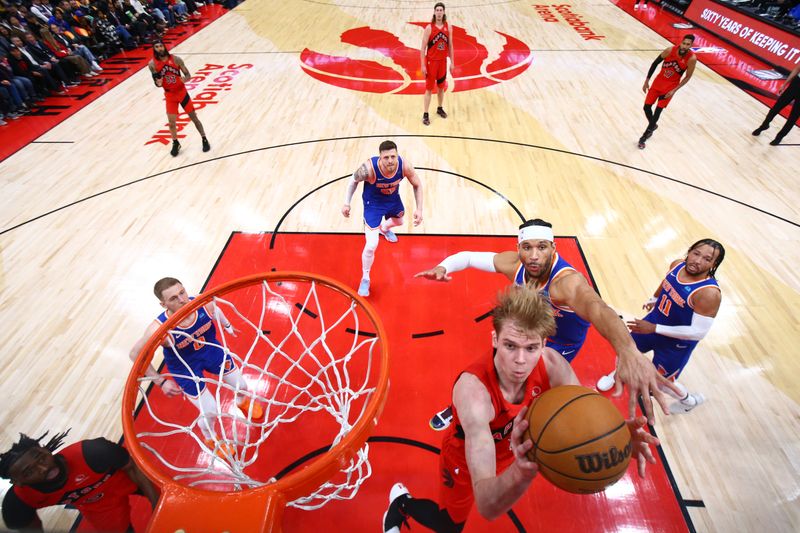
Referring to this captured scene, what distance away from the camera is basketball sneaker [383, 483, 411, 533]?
8.50ft

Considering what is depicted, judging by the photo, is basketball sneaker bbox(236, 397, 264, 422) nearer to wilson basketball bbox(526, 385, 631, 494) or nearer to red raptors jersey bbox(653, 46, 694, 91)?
wilson basketball bbox(526, 385, 631, 494)

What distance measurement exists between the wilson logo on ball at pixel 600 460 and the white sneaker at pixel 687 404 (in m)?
2.34

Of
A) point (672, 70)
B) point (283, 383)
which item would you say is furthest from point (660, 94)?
point (283, 383)

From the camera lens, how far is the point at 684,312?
2928mm

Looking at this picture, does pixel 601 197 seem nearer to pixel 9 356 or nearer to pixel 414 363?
pixel 414 363

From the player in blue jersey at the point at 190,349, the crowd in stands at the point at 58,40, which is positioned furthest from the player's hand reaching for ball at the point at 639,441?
the crowd in stands at the point at 58,40

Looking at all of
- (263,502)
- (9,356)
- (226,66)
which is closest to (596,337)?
(263,502)

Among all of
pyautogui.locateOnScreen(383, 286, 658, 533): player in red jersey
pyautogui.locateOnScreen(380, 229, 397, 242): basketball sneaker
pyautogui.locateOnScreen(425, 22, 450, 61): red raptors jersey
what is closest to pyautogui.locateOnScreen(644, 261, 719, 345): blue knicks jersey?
pyautogui.locateOnScreen(383, 286, 658, 533): player in red jersey

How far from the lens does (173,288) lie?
2.78 metres

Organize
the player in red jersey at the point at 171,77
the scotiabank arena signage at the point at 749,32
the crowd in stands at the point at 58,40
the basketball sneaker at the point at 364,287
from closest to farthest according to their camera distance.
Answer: the basketball sneaker at the point at 364,287, the player in red jersey at the point at 171,77, the crowd in stands at the point at 58,40, the scotiabank arena signage at the point at 749,32

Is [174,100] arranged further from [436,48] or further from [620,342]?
[620,342]

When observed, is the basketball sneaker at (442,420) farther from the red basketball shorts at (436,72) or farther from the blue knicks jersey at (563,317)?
the red basketball shorts at (436,72)

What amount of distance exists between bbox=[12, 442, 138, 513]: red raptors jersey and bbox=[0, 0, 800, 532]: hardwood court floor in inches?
35.3

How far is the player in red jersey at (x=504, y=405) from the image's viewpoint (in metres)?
1.47
